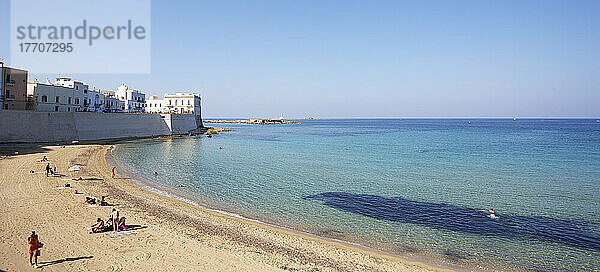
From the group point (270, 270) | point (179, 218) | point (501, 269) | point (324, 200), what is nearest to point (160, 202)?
point (179, 218)

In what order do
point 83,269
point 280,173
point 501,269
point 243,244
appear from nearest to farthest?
point 83,269 < point 501,269 < point 243,244 < point 280,173

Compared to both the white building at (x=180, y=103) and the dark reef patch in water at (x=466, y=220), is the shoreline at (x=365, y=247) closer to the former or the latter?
the dark reef patch in water at (x=466, y=220)

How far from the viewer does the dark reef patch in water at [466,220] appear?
50.9 ft

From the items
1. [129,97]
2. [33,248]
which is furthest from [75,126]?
[33,248]

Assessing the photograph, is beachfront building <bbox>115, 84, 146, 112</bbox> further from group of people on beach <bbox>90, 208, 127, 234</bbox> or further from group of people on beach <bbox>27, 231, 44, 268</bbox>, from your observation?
group of people on beach <bbox>27, 231, 44, 268</bbox>

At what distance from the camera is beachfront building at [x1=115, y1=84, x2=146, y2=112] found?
92.3 m

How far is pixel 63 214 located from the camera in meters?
16.9

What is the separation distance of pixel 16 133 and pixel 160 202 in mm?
38705

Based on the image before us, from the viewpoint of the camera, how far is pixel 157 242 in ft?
45.1

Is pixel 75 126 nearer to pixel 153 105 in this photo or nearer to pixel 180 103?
pixel 180 103

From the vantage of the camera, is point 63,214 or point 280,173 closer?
point 63,214

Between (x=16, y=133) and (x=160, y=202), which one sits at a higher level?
(x=16, y=133)

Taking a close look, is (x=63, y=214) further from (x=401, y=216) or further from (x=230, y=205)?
(x=401, y=216)

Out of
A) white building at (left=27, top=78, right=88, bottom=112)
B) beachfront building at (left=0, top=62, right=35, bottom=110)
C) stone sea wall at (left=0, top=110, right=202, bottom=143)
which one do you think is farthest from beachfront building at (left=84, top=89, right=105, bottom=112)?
beachfront building at (left=0, top=62, right=35, bottom=110)
